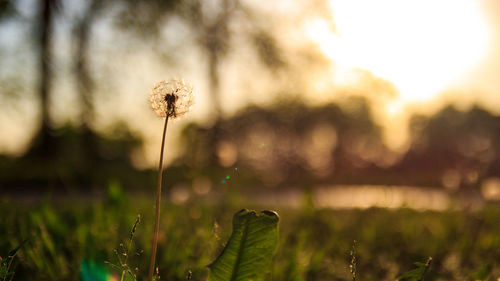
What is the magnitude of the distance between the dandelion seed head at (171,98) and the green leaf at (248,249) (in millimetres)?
291

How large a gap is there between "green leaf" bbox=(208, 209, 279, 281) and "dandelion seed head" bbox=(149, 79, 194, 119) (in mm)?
291

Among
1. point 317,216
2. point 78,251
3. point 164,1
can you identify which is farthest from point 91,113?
point 78,251

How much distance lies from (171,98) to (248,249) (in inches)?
16.7

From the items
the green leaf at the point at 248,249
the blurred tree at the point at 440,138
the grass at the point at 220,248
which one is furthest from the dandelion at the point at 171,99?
the blurred tree at the point at 440,138

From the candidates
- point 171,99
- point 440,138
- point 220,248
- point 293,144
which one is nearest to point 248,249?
point 171,99

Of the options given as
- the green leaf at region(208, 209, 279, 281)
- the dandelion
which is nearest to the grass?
the green leaf at region(208, 209, 279, 281)

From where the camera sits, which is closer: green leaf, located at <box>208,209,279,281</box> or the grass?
green leaf, located at <box>208,209,279,281</box>

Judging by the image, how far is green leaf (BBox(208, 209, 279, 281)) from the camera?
3.14ft

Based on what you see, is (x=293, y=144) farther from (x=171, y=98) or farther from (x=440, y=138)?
(x=171, y=98)

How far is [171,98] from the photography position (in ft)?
2.75

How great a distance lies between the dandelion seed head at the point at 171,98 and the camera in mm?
839

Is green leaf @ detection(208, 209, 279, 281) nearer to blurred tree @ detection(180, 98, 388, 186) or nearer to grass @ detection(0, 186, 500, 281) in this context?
grass @ detection(0, 186, 500, 281)

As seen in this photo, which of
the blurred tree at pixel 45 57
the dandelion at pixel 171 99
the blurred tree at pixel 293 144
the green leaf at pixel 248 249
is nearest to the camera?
the dandelion at pixel 171 99

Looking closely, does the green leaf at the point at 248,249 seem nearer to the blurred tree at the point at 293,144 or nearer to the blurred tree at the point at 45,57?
the blurred tree at the point at 293,144
